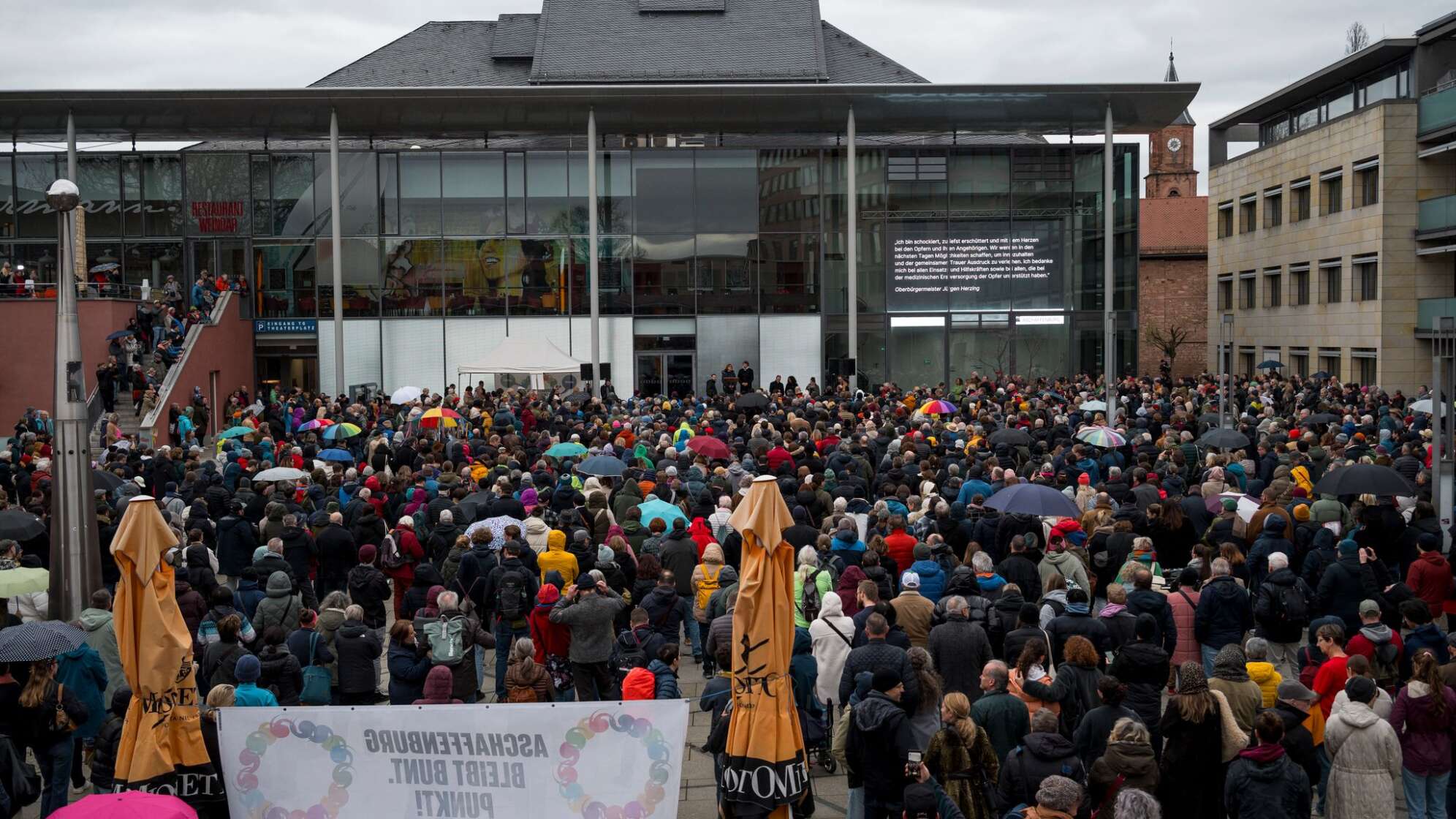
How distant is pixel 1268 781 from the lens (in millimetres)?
7273

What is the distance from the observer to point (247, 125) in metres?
36.1

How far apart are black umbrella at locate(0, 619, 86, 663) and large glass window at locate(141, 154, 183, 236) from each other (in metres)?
33.2

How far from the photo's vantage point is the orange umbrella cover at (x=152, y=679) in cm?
809

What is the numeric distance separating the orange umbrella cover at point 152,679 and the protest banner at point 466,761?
11.5 inches

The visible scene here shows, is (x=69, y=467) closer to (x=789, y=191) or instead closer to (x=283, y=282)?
(x=283, y=282)

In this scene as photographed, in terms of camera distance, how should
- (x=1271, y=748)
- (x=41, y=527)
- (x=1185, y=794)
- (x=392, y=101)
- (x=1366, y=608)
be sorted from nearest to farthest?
(x=1271, y=748) < (x=1185, y=794) < (x=1366, y=608) < (x=41, y=527) < (x=392, y=101)

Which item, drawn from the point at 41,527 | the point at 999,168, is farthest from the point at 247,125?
the point at 41,527

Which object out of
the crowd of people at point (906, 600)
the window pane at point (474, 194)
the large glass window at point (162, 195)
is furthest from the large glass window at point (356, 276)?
the crowd of people at point (906, 600)

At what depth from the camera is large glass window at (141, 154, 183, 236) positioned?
3916 cm

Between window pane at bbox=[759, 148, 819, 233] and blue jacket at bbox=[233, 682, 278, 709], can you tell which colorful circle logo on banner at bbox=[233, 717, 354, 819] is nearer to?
blue jacket at bbox=[233, 682, 278, 709]

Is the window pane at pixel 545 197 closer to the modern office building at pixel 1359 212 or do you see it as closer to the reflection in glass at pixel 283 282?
the reflection in glass at pixel 283 282

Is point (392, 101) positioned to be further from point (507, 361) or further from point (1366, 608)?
point (1366, 608)

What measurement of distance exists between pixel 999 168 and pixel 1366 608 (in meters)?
31.4

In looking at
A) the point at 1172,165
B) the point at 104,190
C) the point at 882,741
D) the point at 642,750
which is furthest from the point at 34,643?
the point at 1172,165
